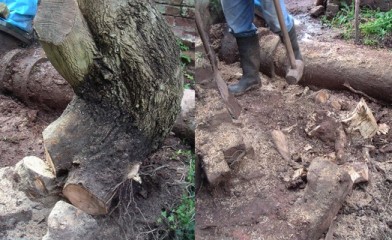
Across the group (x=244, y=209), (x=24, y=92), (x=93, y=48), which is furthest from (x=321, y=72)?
(x=24, y=92)

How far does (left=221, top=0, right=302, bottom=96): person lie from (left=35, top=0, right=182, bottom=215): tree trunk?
0.38m

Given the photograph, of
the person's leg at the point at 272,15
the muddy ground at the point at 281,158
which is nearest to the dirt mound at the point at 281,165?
Answer: the muddy ground at the point at 281,158

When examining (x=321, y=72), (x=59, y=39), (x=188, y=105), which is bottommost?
(x=188, y=105)

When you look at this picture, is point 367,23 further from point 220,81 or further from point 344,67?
point 220,81

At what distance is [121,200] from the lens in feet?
4.77

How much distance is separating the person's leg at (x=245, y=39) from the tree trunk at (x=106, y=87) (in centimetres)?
38

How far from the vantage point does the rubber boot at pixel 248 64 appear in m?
1.03

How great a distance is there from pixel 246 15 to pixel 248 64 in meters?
0.13

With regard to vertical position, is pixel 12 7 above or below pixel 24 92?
above

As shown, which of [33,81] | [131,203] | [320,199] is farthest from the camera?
[33,81]

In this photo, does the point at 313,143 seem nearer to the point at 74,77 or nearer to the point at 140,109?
the point at 140,109

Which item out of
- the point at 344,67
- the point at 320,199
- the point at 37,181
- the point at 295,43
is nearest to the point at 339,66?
the point at 344,67

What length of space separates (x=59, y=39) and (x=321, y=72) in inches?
26.3

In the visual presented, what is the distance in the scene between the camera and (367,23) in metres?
1.31
